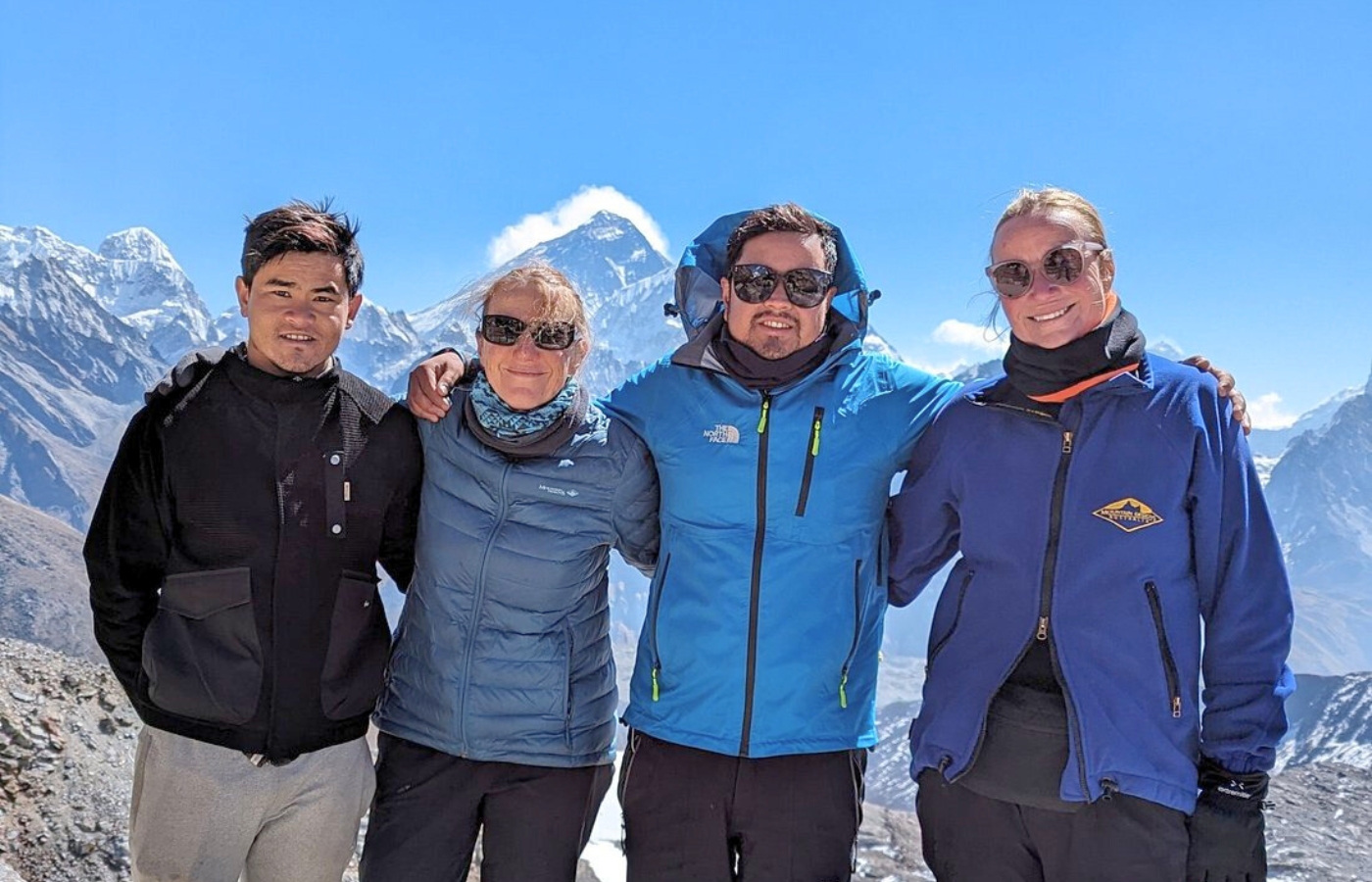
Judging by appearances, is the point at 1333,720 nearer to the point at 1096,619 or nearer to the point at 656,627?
the point at 1096,619

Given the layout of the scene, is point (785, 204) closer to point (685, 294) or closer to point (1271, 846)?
point (685, 294)

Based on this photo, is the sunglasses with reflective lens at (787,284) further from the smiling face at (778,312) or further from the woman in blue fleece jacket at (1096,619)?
the woman in blue fleece jacket at (1096,619)

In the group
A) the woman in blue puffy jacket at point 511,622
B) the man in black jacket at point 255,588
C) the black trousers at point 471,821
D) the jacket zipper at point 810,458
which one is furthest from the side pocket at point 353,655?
the jacket zipper at point 810,458

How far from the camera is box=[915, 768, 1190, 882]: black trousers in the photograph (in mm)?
4375

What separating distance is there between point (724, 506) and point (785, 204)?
6.61ft

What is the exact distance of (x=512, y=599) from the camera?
5.42m

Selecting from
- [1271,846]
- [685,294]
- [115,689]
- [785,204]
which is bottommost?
[1271,846]

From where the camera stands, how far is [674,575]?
5.43 m

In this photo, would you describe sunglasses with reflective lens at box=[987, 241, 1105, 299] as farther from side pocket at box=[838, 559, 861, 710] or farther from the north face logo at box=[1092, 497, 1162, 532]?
side pocket at box=[838, 559, 861, 710]

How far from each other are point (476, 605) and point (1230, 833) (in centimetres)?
400

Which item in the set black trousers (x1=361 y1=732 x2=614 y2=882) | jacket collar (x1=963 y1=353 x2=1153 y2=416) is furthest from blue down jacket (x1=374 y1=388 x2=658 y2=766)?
jacket collar (x1=963 y1=353 x2=1153 y2=416)

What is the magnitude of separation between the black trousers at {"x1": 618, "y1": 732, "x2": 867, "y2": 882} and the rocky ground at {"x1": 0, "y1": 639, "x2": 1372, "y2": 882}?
5.95 metres

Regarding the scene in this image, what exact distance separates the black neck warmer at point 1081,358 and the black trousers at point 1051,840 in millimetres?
2086

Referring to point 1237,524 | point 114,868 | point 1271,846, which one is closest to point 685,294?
point 1237,524
